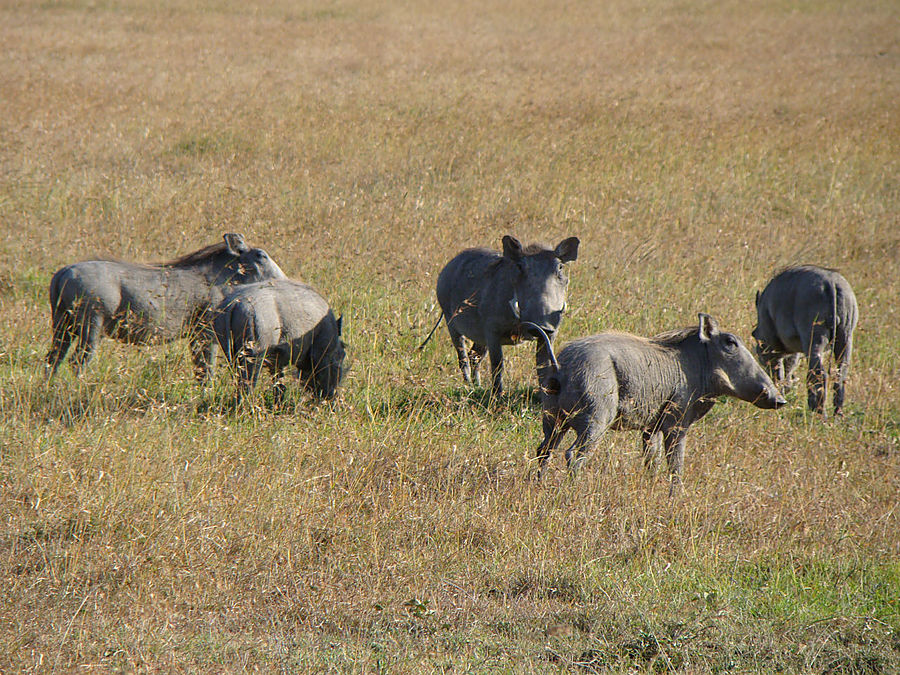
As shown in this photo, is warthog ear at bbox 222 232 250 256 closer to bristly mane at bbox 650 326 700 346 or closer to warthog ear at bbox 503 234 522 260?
warthog ear at bbox 503 234 522 260

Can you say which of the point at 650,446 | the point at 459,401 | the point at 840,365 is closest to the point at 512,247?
the point at 459,401

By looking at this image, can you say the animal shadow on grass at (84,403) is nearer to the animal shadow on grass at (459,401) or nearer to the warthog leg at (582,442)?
the animal shadow on grass at (459,401)

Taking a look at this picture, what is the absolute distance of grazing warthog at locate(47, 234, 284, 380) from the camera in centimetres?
634

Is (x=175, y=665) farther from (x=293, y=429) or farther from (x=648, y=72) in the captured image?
(x=648, y=72)

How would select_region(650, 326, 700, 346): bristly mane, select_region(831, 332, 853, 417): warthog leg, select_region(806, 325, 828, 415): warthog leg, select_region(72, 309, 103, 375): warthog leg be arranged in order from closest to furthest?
1. select_region(650, 326, 700, 346): bristly mane
2. select_region(72, 309, 103, 375): warthog leg
3. select_region(806, 325, 828, 415): warthog leg
4. select_region(831, 332, 853, 417): warthog leg

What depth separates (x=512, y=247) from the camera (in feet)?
20.3

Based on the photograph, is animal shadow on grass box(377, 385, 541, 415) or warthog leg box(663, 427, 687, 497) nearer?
warthog leg box(663, 427, 687, 497)

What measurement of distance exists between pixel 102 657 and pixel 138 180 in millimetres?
9446

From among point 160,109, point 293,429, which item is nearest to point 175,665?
point 293,429

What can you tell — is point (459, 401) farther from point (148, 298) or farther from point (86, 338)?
point (86, 338)

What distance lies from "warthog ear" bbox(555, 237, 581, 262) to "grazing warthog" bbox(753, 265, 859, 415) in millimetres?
2199

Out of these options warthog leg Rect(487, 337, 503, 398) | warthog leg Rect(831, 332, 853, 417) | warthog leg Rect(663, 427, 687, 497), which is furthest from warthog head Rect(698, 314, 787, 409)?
warthog leg Rect(831, 332, 853, 417)

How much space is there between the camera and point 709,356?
5465mm

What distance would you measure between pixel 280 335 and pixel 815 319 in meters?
4.30
